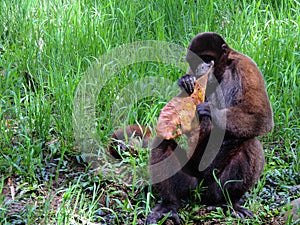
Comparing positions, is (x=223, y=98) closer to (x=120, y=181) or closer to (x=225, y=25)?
(x=120, y=181)

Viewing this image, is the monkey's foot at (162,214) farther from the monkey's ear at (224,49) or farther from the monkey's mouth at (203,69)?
the monkey's ear at (224,49)

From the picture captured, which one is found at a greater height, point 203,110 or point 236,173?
point 203,110

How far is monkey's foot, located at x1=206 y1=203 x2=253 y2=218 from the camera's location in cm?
414

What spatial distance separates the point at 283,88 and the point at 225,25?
4.18 ft

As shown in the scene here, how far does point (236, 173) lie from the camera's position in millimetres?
4156

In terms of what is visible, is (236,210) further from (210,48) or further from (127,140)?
(210,48)

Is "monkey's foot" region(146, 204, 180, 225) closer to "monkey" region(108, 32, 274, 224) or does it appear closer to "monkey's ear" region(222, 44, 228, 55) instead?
"monkey" region(108, 32, 274, 224)

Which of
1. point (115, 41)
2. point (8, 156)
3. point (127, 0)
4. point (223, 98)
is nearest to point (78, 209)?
point (8, 156)

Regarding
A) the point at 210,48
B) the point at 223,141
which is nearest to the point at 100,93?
the point at 210,48

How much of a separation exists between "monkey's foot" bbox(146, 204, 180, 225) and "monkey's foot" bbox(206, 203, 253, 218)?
29 centimetres

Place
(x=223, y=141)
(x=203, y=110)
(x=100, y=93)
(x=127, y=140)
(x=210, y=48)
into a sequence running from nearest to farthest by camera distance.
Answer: (x=203, y=110) → (x=223, y=141) → (x=210, y=48) → (x=127, y=140) → (x=100, y=93)

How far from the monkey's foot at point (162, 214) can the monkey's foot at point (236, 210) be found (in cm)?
29

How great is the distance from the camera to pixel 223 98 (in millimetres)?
4320

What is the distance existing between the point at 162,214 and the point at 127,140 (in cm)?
83
